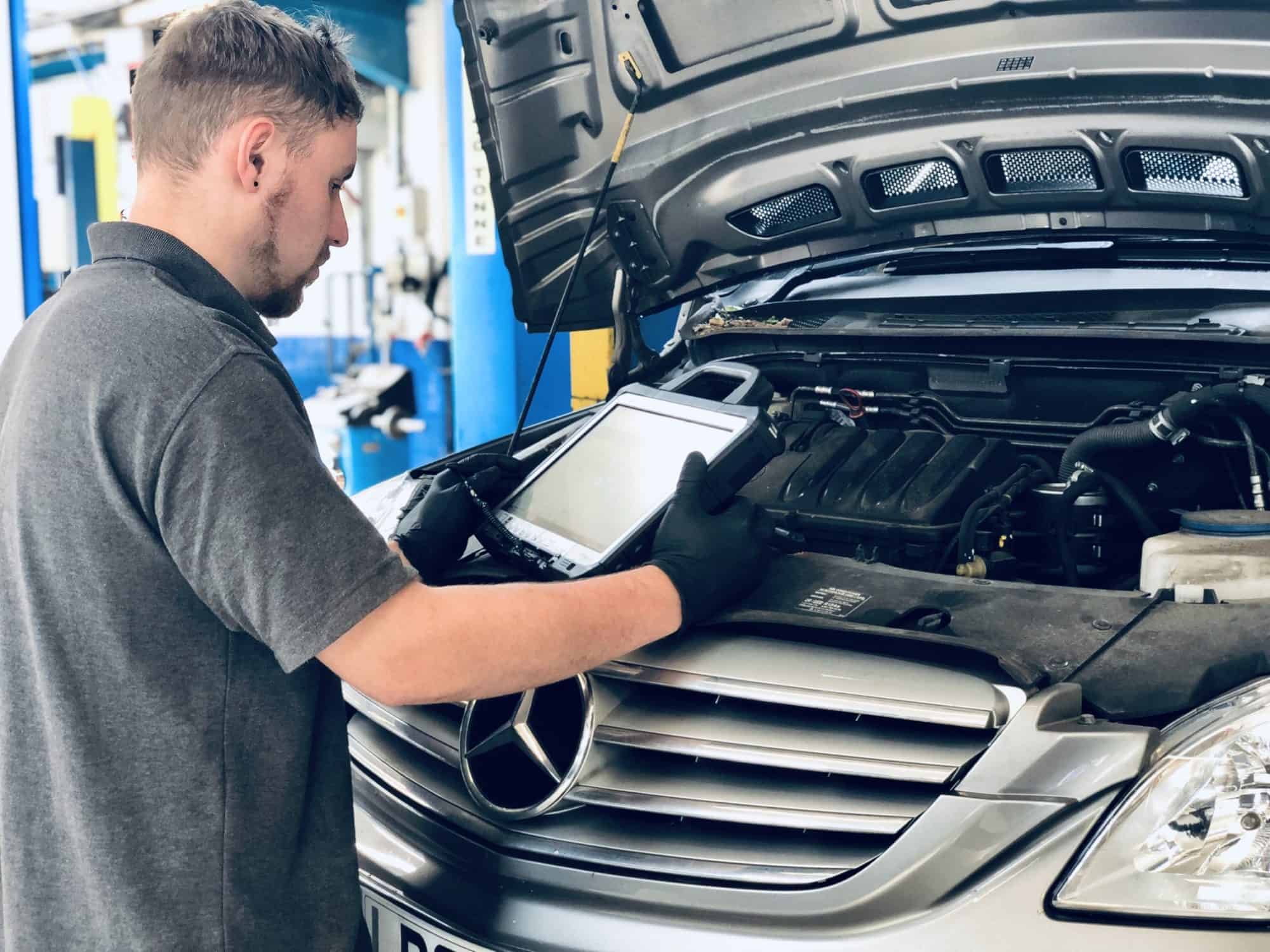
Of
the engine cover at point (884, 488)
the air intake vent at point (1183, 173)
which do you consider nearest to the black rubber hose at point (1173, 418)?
the engine cover at point (884, 488)

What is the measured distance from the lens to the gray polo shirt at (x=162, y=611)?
0.94m

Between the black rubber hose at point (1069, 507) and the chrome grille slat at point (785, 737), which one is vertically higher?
the black rubber hose at point (1069, 507)

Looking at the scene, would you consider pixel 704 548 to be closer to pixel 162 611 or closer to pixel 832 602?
pixel 832 602

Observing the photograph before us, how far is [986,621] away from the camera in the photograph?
1215 mm

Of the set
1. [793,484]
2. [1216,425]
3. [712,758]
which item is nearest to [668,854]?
[712,758]

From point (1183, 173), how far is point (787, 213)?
2.13ft

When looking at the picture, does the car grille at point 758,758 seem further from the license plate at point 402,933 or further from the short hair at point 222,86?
the short hair at point 222,86

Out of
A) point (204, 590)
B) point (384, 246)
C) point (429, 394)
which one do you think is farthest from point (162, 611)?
point (384, 246)

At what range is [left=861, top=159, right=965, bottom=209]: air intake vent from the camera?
189 cm

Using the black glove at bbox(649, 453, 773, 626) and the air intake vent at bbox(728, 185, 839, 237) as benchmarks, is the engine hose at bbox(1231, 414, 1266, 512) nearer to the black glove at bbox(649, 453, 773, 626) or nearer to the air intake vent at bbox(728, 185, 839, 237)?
the black glove at bbox(649, 453, 773, 626)

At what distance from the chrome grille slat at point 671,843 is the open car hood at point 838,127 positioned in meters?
1.09

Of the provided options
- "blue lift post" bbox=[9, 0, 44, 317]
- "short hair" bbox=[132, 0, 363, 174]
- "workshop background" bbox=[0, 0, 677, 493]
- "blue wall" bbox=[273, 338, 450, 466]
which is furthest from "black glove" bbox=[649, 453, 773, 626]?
"blue wall" bbox=[273, 338, 450, 466]

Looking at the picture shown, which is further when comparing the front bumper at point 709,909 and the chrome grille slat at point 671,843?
the chrome grille slat at point 671,843

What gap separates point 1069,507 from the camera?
58.1 inches
